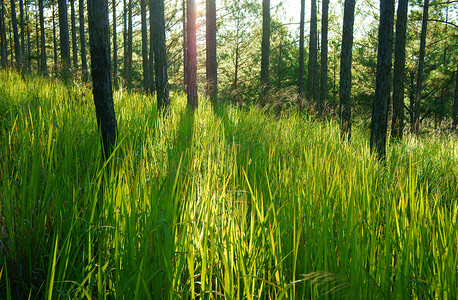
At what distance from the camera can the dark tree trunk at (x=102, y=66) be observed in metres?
2.79

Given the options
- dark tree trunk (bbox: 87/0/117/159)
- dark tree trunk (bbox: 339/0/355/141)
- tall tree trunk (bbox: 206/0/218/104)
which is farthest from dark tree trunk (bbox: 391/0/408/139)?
dark tree trunk (bbox: 87/0/117/159)

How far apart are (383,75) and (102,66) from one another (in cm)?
395

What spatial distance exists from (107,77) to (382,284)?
268 cm

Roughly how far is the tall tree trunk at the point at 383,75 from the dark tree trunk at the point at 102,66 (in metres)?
3.55

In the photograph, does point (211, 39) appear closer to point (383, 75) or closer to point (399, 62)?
point (399, 62)

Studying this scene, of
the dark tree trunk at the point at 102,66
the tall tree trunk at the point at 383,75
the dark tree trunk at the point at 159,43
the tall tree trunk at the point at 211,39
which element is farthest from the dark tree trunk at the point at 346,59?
the dark tree trunk at the point at 102,66

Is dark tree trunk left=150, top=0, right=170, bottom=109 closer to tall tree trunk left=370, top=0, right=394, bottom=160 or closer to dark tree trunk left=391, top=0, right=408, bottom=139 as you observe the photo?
tall tree trunk left=370, top=0, right=394, bottom=160

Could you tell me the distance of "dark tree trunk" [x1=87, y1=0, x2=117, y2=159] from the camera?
279 cm

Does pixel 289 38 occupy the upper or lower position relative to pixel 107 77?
upper

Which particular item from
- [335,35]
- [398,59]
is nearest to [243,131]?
[398,59]

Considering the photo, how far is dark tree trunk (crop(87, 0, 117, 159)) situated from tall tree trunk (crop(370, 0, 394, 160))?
3548 mm

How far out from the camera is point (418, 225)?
1.39 m

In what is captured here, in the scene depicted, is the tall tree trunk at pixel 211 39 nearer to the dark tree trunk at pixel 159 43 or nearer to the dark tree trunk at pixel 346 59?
the dark tree trunk at pixel 159 43

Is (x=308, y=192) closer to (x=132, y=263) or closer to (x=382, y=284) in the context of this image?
(x=382, y=284)
